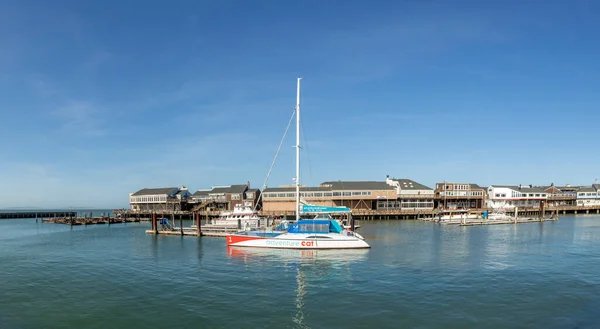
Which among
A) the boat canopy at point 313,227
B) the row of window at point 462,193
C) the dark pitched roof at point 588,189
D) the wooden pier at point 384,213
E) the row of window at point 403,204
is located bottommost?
the wooden pier at point 384,213

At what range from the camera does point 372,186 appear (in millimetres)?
104625

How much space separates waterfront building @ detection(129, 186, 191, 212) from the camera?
374 ft

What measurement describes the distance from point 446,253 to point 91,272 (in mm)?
36463

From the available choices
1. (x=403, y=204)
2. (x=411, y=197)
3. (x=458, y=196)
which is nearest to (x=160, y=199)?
(x=403, y=204)

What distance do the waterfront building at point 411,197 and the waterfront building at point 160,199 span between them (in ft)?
201

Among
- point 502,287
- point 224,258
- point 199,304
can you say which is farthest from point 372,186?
point 199,304

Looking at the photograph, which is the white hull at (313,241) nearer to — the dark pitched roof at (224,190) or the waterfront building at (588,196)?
the dark pitched roof at (224,190)

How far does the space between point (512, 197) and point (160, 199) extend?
111 m

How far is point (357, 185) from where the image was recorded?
105312mm

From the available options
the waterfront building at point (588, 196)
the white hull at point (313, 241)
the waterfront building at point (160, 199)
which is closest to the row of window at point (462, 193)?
the waterfront building at point (588, 196)

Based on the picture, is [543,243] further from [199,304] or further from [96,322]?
[96,322]

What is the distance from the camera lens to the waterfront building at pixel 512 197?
381ft

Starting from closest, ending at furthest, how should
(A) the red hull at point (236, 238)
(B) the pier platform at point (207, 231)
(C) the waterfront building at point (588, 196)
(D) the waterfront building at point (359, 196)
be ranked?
(A) the red hull at point (236, 238)
(B) the pier platform at point (207, 231)
(D) the waterfront building at point (359, 196)
(C) the waterfront building at point (588, 196)

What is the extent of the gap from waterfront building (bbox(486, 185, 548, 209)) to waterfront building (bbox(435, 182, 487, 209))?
7467 mm
